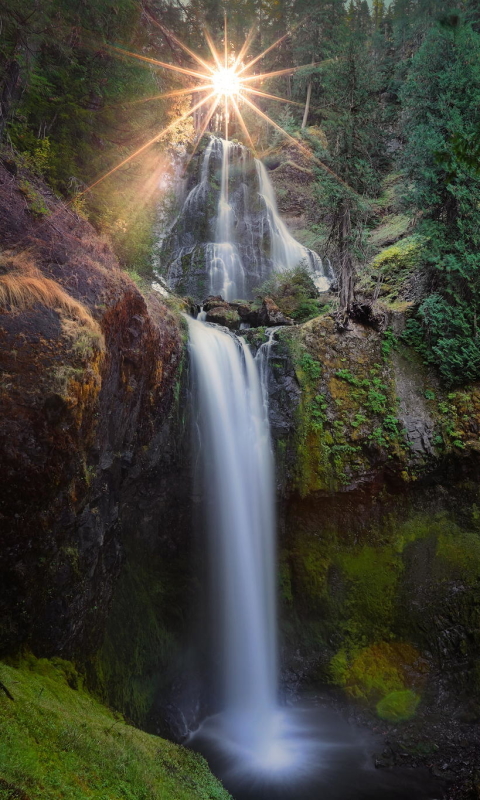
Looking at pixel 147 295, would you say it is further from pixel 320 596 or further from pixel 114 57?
pixel 320 596

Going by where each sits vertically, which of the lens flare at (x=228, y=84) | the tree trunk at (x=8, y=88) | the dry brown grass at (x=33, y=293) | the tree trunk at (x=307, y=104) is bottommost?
the dry brown grass at (x=33, y=293)

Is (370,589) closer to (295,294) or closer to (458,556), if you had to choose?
(458,556)

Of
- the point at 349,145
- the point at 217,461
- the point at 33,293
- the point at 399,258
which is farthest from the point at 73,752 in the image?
the point at 399,258

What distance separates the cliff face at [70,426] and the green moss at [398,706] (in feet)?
15.2

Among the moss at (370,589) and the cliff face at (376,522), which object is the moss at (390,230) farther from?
the moss at (370,589)

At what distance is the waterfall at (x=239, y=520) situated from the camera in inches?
368

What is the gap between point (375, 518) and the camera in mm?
10383

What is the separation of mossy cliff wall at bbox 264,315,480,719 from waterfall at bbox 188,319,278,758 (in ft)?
1.44

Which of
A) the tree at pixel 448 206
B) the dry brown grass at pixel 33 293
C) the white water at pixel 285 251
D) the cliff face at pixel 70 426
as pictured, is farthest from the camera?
the white water at pixel 285 251

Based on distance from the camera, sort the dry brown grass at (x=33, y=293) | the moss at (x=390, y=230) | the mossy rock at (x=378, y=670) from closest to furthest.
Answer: the dry brown grass at (x=33, y=293)
the mossy rock at (x=378, y=670)
the moss at (x=390, y=230)

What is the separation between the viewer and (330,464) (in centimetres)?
1040

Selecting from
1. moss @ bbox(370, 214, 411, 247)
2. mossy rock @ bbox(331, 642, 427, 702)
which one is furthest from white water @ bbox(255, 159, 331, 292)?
mossy rock @ bbox(331, 642, 427, 702)

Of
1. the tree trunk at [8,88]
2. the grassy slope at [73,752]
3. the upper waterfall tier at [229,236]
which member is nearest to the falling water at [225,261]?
the upper waterfall tier at [229,236]

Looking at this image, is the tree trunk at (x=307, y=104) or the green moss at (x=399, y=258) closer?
the green moss at (x=399, y=258)
